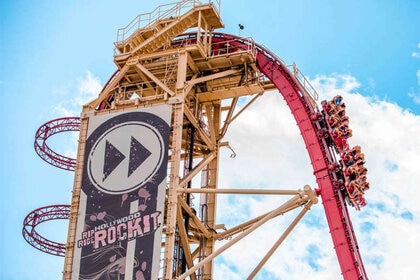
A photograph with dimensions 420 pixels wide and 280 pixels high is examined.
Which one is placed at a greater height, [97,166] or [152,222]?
[97,166]

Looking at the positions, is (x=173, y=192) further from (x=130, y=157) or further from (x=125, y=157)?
(x=125, y=157)

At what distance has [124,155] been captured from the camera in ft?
138

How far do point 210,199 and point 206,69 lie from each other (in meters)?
7.45

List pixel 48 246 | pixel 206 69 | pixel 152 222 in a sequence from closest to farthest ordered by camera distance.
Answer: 1. pixel 152 222
2. pixel 206 69
3. pixel 48 246

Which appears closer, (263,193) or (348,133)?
(263,193)

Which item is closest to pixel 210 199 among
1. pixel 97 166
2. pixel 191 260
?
pixel 191 260

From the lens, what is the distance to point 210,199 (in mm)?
47469

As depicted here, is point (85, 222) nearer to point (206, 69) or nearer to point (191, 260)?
point (191, 260)

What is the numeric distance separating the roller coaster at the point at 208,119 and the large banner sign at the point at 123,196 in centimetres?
52

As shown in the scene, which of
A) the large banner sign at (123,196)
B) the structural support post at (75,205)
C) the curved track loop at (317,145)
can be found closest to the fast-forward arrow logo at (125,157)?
the large banner sign at (123,196)

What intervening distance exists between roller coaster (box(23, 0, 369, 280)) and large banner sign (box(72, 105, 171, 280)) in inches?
20.5

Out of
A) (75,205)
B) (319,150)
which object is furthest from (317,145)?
(75,205)

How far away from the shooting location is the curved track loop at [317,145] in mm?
40469

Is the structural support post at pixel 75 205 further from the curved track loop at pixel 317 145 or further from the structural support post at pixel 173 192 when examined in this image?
the structural support post at pixel 173 192
